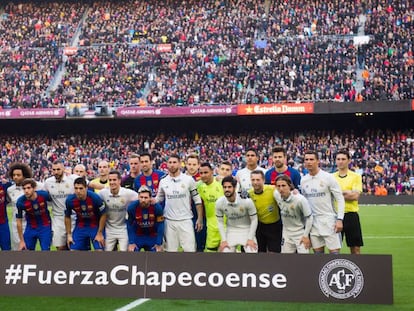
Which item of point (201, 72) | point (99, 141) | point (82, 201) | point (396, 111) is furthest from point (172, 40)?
point (82, 201)

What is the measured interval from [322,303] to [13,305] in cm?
392

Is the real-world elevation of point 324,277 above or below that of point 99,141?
below

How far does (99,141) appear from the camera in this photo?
4269 centimetres

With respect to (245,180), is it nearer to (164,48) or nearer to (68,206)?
(68,206)

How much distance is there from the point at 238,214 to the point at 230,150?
98.0 feet

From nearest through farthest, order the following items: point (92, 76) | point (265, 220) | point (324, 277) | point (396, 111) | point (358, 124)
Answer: point (324, 277), point (265, 220), point (396, 111), point (358, 124), point (92, 76)

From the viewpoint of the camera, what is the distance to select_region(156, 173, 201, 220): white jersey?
1105 centimetres

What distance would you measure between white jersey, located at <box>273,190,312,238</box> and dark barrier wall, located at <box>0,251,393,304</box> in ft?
3.19

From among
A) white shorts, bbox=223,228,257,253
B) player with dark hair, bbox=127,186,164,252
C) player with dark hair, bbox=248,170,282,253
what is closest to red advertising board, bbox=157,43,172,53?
player with dark hair, bbox=127,186,164,252

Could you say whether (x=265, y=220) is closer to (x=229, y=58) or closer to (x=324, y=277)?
(x=324, y=277)

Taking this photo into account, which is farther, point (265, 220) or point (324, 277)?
point (265, 220)

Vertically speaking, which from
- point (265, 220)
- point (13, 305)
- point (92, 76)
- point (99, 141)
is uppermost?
point (92, 76)

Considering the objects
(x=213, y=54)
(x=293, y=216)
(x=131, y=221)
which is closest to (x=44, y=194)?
(x=131, y=221)

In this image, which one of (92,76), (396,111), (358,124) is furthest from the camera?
(92,76)
